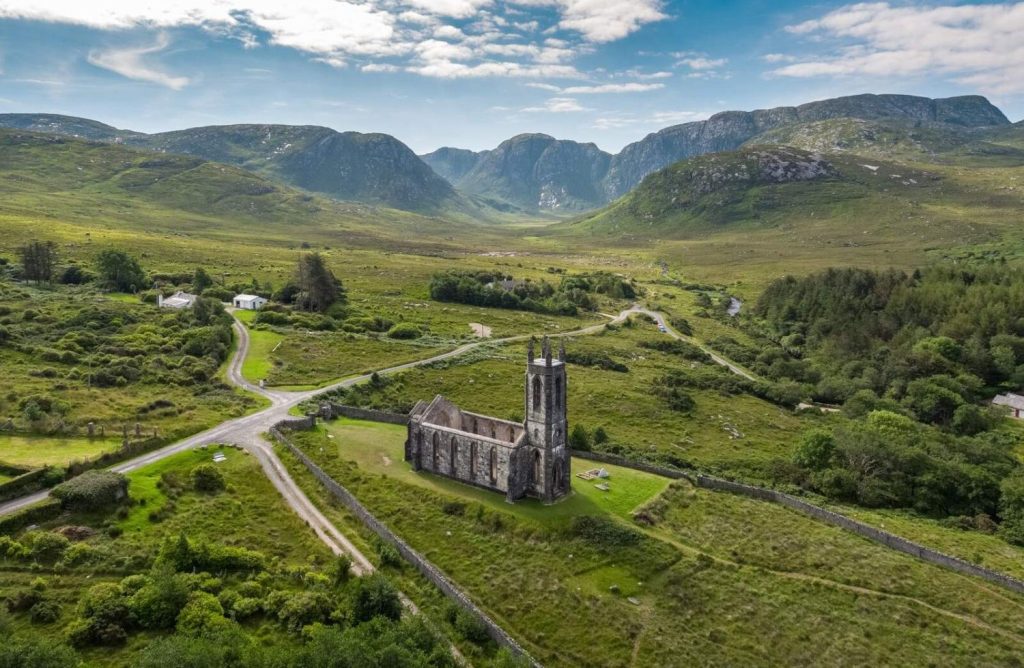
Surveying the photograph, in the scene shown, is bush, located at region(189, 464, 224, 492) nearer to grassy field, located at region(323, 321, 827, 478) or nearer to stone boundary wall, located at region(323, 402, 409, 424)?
stone boundary wall, located at region(323, 402, 409, 424)

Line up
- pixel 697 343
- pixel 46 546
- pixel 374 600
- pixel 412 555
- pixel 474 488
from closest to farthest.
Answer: pixel 374 600 < pixel 46 546 < pixel 412 555 < pixel 474 488 < pixel 697 343

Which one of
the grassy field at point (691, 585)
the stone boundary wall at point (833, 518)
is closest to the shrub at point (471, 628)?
the grassy field at point (691, 585)

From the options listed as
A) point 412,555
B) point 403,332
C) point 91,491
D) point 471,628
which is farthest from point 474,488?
point 403,332

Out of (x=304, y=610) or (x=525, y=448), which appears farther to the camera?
(x=525, y=448)

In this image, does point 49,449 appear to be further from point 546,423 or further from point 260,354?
point 546,423

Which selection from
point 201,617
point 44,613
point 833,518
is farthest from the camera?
point 833,518

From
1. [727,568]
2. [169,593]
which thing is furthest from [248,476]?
[727,568]
